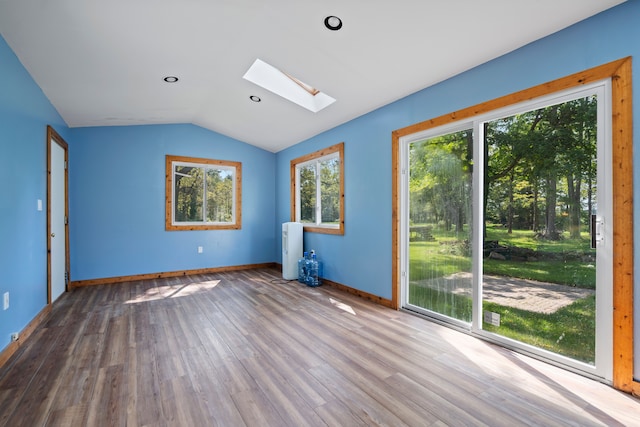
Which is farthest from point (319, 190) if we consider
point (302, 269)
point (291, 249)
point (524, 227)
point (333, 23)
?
point (524, 227)

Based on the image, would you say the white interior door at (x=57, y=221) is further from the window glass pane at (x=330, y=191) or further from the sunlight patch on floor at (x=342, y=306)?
the window glass pane at (x=330, y=191)

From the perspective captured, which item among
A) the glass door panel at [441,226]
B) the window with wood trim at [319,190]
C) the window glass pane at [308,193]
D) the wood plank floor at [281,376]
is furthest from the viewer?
the window glass pane at [308,193]

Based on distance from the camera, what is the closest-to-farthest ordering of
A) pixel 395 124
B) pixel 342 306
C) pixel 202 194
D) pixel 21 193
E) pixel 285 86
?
pixel 21 193, pixel 395 124, pixel 342 306, pixel 285 86, pixel 202 194

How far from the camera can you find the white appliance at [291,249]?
517cm

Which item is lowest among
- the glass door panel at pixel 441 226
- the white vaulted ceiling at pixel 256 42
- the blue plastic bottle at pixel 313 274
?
the blue plastic bottle at pixel 313 274

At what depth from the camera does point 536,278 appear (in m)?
2.44

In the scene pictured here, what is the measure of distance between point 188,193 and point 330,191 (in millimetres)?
2649

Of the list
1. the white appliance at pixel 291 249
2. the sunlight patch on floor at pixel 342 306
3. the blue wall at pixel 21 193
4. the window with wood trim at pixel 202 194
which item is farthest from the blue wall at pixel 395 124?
the blue wall at pixel 21 193

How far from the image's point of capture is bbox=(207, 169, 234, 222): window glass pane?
5.71m

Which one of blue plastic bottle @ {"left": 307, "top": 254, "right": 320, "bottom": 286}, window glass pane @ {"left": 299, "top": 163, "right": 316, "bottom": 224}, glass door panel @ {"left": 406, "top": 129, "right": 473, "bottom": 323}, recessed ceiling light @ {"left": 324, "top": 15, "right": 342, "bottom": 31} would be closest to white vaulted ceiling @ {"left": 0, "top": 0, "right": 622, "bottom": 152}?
recessed ceiling light @ {"left": 324, "top": 15, "right": 342, "bottom": 31}

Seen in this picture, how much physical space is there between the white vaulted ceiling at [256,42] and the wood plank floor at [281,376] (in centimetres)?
248

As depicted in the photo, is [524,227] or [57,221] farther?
[57,221]

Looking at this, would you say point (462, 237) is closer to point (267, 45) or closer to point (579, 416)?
point (579, 416)

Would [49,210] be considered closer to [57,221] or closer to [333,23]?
[57,221]
